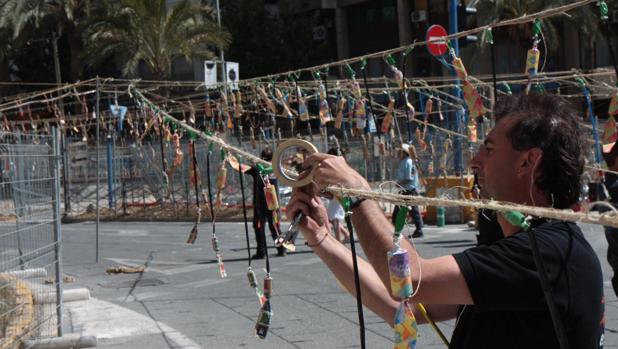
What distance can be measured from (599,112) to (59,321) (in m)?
28.6

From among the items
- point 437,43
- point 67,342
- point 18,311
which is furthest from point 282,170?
point 67,342

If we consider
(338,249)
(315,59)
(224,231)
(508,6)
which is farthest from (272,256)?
(315,59)

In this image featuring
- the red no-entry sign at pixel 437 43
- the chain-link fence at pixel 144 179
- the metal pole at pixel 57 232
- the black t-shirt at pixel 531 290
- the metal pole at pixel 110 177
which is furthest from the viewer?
the metal pole at pixel 110 177

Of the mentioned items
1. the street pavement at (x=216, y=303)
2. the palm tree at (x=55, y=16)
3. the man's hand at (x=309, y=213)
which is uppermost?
the palm tree at (x=55, y=16)

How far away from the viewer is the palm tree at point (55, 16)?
2770 cm

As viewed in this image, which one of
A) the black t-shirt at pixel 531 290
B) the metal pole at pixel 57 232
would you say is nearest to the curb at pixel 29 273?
the metal pole at pixel 57 232

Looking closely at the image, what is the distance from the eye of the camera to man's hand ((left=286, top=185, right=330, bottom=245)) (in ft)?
8.22

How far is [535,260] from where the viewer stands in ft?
6.25

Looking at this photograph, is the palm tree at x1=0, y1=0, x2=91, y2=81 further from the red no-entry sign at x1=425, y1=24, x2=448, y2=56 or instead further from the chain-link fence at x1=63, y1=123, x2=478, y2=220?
the red no-entry sign at x1=425, y1=24, x2=448, y2=56

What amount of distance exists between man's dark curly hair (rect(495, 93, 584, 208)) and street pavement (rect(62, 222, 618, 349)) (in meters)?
1.58

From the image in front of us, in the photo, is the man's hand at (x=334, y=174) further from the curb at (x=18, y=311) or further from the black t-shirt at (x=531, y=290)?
the curb at (x=18, y=311)

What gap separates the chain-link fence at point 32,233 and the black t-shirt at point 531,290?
5.34 m

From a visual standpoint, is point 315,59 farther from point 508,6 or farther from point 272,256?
point 272,256

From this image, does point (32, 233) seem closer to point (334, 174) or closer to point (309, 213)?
point (309, 213)
